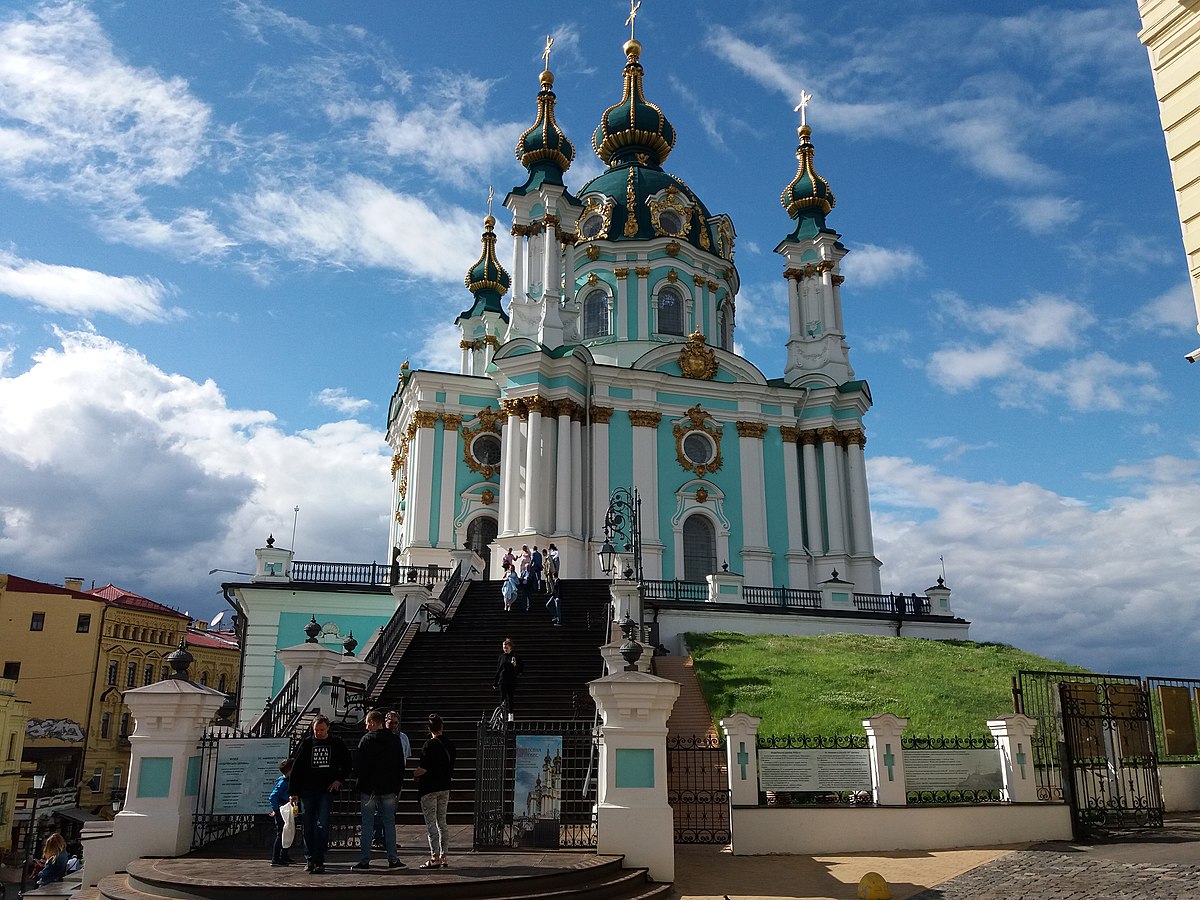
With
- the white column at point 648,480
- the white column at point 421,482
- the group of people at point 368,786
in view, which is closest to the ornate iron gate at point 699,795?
the group of people at point 368,786

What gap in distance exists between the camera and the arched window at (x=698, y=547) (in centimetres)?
3378

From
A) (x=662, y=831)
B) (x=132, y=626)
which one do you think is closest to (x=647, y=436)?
(x=662, y=831)

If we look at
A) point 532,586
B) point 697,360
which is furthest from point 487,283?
point 532,586

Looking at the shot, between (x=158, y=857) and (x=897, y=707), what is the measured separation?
39.3 feet

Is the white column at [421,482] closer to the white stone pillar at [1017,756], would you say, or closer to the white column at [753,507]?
the white column at [753,507]

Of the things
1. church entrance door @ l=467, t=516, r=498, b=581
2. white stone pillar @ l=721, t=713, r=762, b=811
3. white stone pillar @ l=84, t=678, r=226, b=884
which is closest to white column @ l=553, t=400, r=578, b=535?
church entrance door @ l=467, t=516, r=498, b=581

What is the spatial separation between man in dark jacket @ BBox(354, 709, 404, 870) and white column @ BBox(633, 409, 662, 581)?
23229mm

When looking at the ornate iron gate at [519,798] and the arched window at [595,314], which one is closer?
the ornate iron gate at [519,798]

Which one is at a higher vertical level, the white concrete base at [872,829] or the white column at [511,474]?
the white column at [511,474]

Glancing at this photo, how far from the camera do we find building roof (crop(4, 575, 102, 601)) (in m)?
46.9

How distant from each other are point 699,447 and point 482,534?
26.9ft

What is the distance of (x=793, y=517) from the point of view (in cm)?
3491

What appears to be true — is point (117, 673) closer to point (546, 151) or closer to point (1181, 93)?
point (546, 151)

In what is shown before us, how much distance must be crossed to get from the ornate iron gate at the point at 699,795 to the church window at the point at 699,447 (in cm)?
2154
